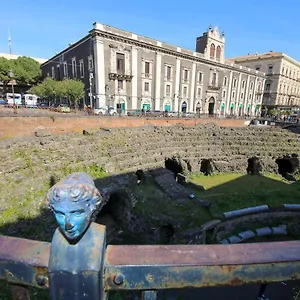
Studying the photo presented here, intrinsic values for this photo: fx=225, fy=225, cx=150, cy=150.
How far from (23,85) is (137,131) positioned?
4053cm

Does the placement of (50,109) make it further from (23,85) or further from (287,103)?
(287,103)

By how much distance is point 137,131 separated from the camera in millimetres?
21203

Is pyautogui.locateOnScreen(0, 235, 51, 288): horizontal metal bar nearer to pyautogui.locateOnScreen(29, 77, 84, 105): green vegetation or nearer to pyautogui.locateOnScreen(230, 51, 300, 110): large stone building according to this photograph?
pyautogui.locateOnScreen(29, 77, 84, 105): green vegetation

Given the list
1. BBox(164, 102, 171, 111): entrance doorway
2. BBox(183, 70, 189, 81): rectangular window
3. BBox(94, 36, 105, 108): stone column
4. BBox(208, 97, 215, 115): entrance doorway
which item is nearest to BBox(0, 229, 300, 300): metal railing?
BBox(94, 36, 105, 108): stone column

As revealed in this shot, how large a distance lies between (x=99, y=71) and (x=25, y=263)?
1157 inches

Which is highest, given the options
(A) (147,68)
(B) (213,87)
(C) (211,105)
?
(A) (147,68)

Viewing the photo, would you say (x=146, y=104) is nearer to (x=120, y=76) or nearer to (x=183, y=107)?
(x=120, y=76)

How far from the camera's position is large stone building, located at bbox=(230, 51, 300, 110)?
5538 centimetres

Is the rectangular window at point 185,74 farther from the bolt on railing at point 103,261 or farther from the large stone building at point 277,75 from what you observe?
the bolt on railing at point 103,261

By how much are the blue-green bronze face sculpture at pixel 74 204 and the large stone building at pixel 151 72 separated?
94.9 ft

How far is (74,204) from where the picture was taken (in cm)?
103

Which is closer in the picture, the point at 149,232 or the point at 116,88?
the point at 149,232

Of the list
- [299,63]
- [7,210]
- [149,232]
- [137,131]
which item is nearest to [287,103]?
[299,63]

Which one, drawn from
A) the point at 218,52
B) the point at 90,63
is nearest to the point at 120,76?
the point at 90,63
